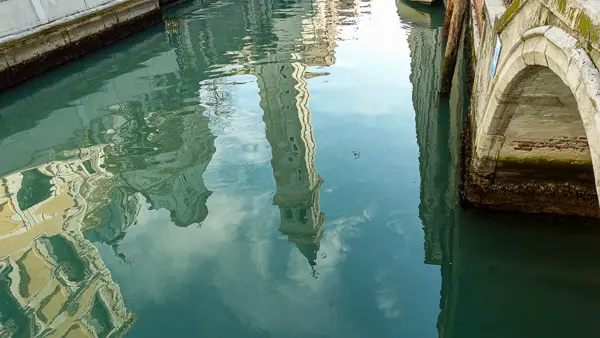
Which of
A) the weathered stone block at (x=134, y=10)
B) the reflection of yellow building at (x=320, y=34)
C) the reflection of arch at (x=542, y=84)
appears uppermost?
the reflection of arch at (x=542, y=84)

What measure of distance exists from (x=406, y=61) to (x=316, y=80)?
10.4 feet

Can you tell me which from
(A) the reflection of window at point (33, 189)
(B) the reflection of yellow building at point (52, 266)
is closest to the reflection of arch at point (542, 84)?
(B) the reflection of yellow building at point (52, 266)

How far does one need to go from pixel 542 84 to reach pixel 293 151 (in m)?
4.75

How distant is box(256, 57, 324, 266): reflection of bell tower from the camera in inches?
263

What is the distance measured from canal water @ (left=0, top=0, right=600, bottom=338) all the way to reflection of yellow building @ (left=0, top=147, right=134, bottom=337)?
1.0 inches

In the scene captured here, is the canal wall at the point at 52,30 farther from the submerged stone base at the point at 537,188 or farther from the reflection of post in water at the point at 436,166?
the submerged stone base at the point at 537,188

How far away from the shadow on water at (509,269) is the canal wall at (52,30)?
12.1 m

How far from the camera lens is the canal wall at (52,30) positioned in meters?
12.9

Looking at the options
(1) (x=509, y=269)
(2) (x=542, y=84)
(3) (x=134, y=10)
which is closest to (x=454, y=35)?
(2) (x=542, y=84)

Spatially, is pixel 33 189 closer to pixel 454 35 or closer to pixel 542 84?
pixel 542 84

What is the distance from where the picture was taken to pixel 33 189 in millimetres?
8375

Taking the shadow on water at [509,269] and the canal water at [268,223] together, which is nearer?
the shadow on water at [509,269]

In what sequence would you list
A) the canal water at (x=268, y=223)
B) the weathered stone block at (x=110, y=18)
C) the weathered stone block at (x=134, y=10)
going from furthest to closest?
the weathered stone block at (x=134, y=10) < the weathered stone block at (x=110, y=18) < the canal water at (x=268, y=223)

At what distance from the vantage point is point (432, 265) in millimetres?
6023
